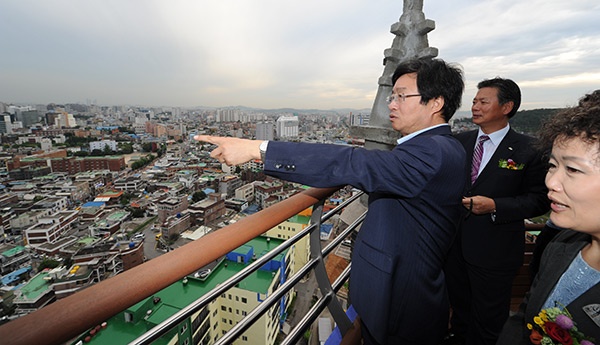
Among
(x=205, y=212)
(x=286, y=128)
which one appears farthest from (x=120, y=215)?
(x=286, y=128)

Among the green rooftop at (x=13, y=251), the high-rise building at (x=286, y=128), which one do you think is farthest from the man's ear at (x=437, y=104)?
the high-rise building at (x=286, y=128)

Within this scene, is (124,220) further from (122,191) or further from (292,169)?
(292,169)

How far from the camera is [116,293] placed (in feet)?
1.43

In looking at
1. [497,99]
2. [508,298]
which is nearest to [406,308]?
[508,298]

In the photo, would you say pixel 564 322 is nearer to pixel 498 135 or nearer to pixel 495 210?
pixel 495 210

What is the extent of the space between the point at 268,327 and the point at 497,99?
7.55 m

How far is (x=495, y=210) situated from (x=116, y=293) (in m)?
1.50

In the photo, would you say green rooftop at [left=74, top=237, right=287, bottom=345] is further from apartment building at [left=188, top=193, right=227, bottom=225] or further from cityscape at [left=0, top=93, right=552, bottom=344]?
apartment building at [left=188, top=193, right=227, bottom=225]

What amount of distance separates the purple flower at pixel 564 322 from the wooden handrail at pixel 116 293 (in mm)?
651

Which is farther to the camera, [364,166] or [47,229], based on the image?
[47,229]

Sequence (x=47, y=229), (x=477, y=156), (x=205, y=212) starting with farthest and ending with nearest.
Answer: (x=205, y=212), (x=47, y=229), (x=477, y=156)

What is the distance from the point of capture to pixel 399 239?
844mm

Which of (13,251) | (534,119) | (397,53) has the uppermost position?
(397,53)

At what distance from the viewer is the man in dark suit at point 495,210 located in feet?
4.48
